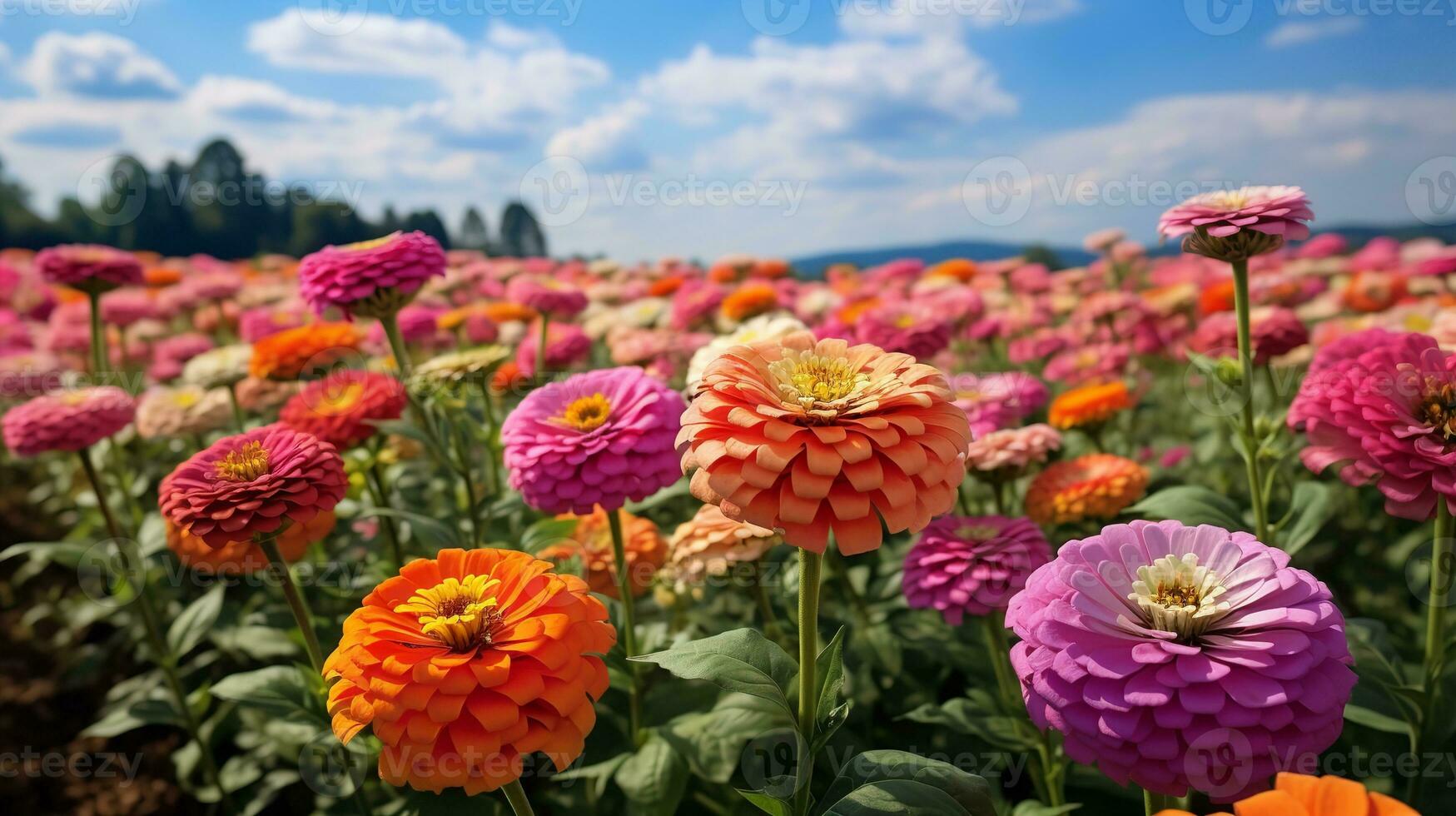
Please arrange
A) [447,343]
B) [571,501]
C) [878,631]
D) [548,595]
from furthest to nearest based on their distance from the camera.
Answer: [447,343] < [878,631] < [571,501] < [548,595]

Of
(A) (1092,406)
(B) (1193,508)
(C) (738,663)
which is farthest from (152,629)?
(A) (1092,406)

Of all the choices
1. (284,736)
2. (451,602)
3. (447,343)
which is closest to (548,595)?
(451,602)

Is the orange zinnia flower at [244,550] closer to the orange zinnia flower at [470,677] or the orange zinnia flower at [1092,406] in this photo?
the orange zinnia flower at [470,677]

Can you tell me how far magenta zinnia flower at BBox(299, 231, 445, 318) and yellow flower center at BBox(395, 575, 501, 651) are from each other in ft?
4.22

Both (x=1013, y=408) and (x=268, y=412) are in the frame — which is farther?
(x=268, y=412)

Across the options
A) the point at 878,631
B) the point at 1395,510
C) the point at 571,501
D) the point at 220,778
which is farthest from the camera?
the point at 220,778

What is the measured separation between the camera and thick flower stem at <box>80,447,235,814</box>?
8.94 ft

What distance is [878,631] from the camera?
238 centimetres

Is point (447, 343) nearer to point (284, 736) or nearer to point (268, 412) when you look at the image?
point (268, 412)

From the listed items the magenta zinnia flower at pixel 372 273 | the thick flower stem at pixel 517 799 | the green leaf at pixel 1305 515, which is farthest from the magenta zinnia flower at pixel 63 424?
the green leaf at pixel 1305 515

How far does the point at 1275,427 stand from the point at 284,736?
3.00m

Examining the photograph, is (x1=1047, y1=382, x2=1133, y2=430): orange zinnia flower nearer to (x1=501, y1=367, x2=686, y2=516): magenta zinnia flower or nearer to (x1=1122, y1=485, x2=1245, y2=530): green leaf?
(x1=1122, y1=485, x2=1245, y2=530): green leaf

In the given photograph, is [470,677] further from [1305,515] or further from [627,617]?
[1305,515]

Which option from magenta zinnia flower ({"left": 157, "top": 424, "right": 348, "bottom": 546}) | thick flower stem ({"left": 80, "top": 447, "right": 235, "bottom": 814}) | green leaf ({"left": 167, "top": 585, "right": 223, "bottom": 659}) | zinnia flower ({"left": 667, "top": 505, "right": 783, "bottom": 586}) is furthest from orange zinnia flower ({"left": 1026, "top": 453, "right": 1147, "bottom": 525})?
thick flower stem ({"left": 80, "top": 447, "right": 235, "bottom": 814})
